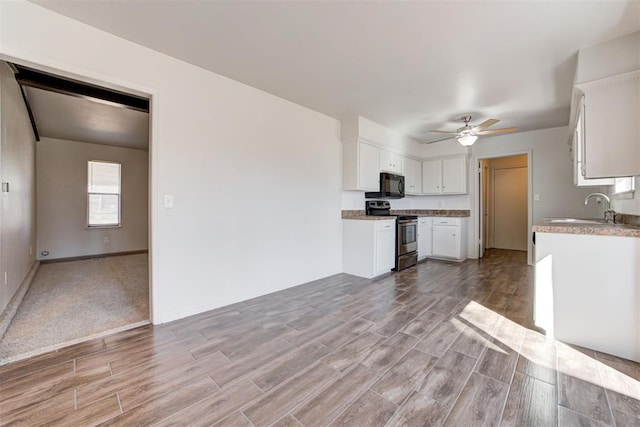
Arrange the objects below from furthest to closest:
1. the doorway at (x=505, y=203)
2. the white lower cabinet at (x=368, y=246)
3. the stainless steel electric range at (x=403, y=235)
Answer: the doorway at (x=505, y=203) < the stainless steel electric range at (x=403, y=235) < the white lower cabinet at (x=368, y=246)

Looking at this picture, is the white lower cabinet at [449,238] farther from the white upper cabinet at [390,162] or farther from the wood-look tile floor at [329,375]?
the wood-look tile floor at [329,375]

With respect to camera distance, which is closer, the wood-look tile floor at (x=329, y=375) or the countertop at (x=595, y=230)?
the wood-look tile floor at (x=329, y=375)

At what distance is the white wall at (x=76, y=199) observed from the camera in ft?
17.5

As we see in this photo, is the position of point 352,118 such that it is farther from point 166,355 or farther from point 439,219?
point 166,355

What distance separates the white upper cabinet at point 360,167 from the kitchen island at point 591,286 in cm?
245

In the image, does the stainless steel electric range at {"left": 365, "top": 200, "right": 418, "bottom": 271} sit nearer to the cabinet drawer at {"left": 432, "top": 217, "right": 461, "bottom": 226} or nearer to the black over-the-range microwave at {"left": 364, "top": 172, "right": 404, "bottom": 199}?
the black over-the-range microwave at {"left": 364, "top": 172, "right": 404, "bottom": 199}

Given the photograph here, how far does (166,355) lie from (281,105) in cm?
299

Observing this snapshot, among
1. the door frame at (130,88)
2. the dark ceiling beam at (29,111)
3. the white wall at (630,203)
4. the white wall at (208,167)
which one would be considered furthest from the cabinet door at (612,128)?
the dark ceiling beam at (29,111)

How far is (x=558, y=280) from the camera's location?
7.29ft

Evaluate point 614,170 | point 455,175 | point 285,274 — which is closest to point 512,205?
point 455,175

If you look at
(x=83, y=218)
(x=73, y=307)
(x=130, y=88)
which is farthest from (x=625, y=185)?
(x=83, y=218)

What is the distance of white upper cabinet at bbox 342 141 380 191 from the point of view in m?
4.30

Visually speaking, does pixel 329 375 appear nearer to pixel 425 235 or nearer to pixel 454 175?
pixel 425 235

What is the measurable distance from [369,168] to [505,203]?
4.63m
